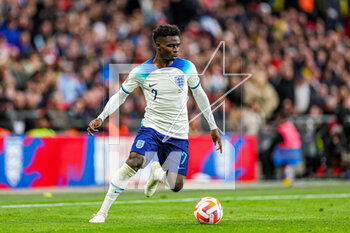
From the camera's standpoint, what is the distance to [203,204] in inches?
349

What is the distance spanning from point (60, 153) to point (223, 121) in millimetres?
4298

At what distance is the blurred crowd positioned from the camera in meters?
17.4

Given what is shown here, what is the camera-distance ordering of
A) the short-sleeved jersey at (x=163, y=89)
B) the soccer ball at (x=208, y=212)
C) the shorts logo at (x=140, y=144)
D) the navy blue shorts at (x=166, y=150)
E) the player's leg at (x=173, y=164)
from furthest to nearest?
the player's leg at (x=173, y=164) < the short-sleeved jersey at (x=163, y=89) < the navy blue shorts at (x=166, y=150) < the shorts logo at (x=140, y=144) < the soccer ball at (x=208, y=212)

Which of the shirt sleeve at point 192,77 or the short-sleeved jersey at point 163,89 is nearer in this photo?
the short-sleeved jersey at point 163,89

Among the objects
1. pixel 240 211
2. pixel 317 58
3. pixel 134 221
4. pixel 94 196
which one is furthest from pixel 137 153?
pixel 317 58

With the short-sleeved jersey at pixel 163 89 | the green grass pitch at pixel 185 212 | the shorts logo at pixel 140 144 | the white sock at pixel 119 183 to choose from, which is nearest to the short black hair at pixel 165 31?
the short-sleeved jersey at pixel 163 89

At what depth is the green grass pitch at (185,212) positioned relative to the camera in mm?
8484

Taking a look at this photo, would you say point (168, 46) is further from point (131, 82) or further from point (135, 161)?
point (135, 161)

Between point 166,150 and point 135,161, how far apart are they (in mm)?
936

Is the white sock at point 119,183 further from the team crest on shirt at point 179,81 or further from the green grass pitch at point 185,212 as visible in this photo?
the team crest on shirt at point 179,81

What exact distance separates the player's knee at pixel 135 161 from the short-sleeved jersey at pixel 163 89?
0.65 m

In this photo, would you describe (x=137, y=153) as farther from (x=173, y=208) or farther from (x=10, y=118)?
(x=10, y=118)

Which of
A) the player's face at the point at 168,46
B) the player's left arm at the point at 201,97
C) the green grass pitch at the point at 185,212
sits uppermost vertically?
the player's face at the point at 168,46

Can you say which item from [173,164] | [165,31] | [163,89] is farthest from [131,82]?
[173,164]
